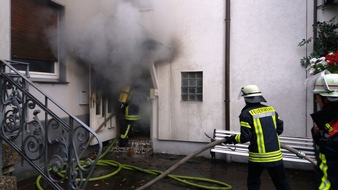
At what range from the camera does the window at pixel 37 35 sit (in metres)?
4.82

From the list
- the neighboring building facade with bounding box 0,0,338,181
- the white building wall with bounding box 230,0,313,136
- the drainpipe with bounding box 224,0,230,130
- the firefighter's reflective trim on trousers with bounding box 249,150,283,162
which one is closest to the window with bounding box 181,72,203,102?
the neighboring building facade with bounding box 0,0,338,181

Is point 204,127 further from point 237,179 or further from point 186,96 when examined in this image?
point 237,179

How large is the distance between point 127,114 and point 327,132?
5.71 metres

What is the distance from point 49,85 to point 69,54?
3.51ft

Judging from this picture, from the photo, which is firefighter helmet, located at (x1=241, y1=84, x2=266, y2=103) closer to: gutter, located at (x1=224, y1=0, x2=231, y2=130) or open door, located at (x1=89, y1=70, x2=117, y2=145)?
gutter, located at (x1=224, y1=0, x2=231, y2=130)

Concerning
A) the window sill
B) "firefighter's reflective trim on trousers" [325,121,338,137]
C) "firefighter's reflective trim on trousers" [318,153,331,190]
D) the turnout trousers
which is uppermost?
the window sill

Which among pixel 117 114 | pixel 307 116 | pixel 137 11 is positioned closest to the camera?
pixel 307 116

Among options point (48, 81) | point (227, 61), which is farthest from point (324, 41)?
point (48, 81)

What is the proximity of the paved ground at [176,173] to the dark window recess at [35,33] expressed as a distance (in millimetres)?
2348

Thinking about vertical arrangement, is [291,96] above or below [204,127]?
above

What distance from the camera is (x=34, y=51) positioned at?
526 cm

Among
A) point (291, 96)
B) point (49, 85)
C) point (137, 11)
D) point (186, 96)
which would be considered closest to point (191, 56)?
point (186, 96)

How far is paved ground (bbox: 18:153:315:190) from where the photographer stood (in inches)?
191

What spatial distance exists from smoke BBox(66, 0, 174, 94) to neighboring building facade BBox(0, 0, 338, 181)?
0.02m
